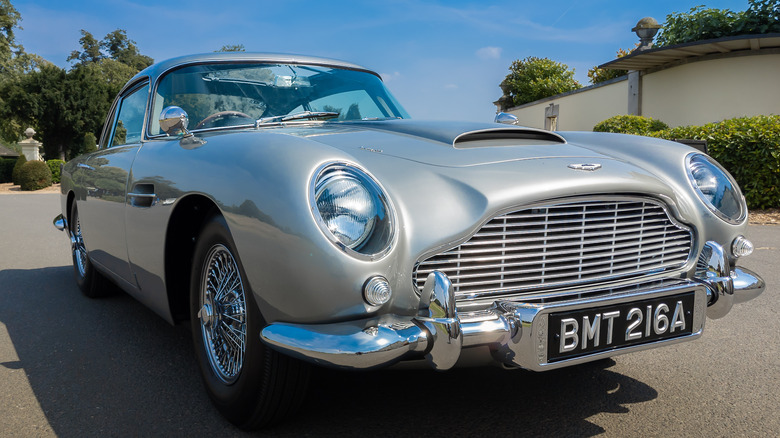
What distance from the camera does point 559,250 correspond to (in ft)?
6.69

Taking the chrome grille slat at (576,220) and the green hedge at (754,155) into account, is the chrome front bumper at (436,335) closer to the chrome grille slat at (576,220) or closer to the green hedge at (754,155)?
the chrome grille slat at (576,220)

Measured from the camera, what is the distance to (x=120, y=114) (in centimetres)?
414

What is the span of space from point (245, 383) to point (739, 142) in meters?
9.10

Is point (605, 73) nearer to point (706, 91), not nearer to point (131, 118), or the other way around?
point (706, 91)

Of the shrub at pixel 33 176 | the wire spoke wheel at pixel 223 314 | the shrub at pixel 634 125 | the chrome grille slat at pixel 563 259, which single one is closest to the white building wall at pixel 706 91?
the shrub at pixel 634 125

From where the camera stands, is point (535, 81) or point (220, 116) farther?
point (535, 81)

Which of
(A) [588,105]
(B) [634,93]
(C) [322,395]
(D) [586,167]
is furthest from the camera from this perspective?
(A) [588,105]

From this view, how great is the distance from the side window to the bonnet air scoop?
1.73m

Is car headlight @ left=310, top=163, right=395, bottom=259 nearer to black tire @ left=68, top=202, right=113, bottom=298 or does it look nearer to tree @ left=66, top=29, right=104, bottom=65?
black tire @ left=68, top=202, right=113, bottom=298

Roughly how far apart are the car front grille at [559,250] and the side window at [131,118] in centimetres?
204

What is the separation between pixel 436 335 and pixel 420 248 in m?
0.25

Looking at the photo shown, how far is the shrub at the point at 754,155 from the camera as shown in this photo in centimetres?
891

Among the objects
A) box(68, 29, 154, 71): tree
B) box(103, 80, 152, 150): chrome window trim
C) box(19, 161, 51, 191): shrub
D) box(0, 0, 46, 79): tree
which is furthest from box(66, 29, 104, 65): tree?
box(103, 80, 152, 150): chrome window trim

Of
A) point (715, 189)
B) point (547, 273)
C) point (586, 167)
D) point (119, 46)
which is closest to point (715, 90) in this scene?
point (715, 189)
